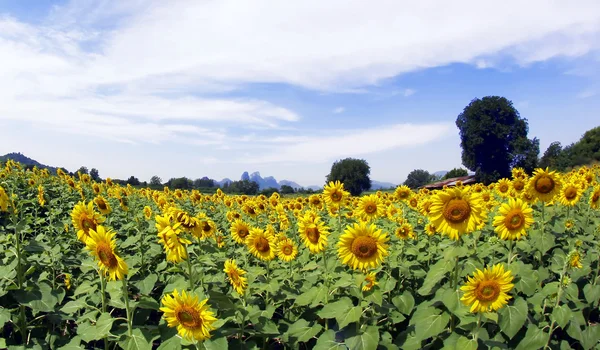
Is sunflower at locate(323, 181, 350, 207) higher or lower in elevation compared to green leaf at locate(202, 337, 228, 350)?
higher

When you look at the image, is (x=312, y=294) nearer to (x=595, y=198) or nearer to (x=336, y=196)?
(x=336, y=196)

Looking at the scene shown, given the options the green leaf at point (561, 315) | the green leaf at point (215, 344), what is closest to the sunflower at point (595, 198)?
the green leaf at point (561, 315)

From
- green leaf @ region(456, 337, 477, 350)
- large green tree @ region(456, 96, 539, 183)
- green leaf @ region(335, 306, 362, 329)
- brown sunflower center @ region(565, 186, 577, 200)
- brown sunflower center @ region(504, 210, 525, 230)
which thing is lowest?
green leaf @ region(456, 337, 477, 350)

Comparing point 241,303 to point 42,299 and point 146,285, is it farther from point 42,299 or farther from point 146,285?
point 42,299

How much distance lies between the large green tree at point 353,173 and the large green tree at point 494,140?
76.9 feet

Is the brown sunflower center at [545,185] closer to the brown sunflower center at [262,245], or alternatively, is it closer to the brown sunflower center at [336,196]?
the brown sunflower center at [336,196]

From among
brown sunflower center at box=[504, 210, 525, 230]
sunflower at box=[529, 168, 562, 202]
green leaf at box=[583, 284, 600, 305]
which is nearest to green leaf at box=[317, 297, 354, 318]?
brown sunflower center at box=[504, 210, 525, 230]

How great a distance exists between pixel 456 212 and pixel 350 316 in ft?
4.94

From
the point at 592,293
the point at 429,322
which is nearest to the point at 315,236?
the point at 429,322

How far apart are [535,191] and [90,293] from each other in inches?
248

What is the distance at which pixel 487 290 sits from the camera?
367 cm

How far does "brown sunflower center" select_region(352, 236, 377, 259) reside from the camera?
4242mm

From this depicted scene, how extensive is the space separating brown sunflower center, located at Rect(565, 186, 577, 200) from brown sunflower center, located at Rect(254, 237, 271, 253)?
540 cm

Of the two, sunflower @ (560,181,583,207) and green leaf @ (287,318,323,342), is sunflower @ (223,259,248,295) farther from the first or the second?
sunflower @ (560,181,583,207)
